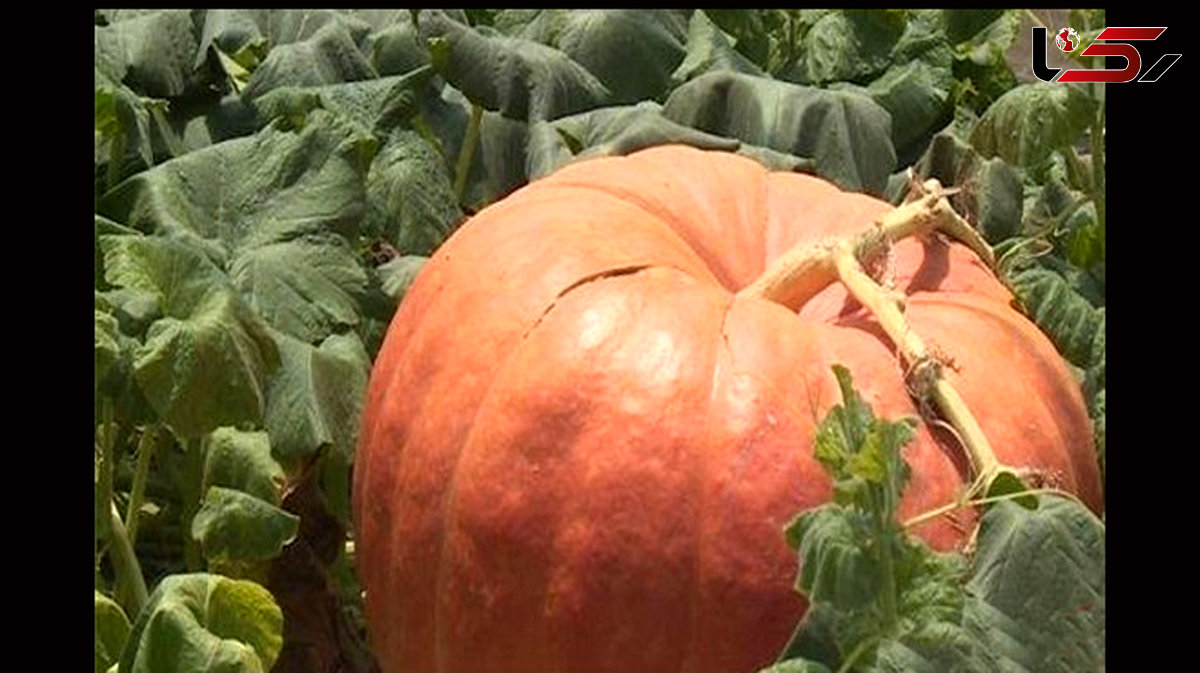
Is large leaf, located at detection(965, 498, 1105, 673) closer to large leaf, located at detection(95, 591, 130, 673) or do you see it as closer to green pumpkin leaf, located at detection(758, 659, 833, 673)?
green pumpkin leaf, located at detection(758, 659, 833, 673)

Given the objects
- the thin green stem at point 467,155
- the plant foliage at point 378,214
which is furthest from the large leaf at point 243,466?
the thin green stem at point 467,155

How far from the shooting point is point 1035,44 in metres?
3.59

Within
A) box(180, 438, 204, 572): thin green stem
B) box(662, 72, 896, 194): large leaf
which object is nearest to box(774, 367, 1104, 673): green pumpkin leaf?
box(180, 438, 204, 572): thin green stem

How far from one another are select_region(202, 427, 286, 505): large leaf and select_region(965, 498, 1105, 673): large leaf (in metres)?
0.83

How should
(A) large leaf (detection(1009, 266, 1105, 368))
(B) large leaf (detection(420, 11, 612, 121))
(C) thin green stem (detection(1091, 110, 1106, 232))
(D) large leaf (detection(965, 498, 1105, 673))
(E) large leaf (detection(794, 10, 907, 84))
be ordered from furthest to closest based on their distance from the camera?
(E) large leaf (detection(794, 10, 907, 84))
(B) large leaf (detection(420, 11, 612, 121))
(C) thin green stem (detection(1091, 110, 1106, 232))
(A) large leaf (detection(1009, 266, 1105, 368))
(D) large leaf (detection(965, 498, 1105, 673))

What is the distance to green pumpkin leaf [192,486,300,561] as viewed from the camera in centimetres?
241

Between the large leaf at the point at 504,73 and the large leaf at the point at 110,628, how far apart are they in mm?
1011

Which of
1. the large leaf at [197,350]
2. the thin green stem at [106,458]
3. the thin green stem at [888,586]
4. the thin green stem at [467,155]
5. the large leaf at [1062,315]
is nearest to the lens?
the thin green stem at [888,586]

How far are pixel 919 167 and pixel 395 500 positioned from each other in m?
0.99

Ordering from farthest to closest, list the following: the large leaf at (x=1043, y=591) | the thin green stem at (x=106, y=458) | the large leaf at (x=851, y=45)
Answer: the large leaf at (x=851, y=45), the thin green stem at (x=106, y=458), the large leaf at (x=1043, y=591)

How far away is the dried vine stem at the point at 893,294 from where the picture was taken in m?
2.30

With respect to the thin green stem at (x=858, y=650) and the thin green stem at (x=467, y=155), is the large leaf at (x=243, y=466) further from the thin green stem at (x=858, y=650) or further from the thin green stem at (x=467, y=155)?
the thin green stem at (x=858, y=650)
